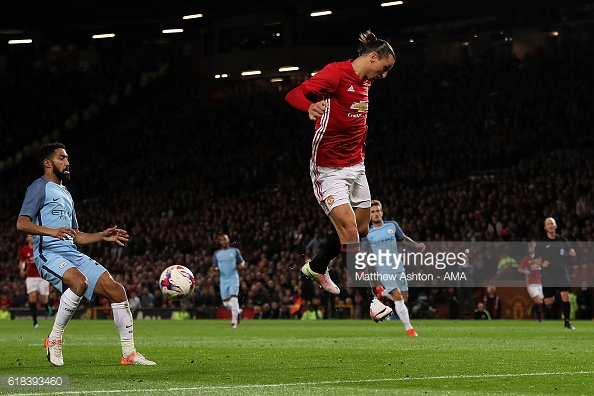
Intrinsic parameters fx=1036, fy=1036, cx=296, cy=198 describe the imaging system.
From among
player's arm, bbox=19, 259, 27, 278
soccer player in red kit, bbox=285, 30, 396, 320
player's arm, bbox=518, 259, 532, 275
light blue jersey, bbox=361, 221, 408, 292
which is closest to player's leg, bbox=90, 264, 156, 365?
soccer player in red kit, bbox=285, 30, 396, 320

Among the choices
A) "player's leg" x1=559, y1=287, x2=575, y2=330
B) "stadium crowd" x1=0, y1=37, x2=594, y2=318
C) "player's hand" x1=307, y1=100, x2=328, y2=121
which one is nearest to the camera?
"player's hand" x1=307, y1=100, x2=328, y2=121

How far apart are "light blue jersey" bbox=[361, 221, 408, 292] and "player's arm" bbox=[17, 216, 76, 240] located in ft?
29.6

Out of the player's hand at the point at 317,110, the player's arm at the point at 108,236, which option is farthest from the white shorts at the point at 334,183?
the player's arm at the point at 108,236

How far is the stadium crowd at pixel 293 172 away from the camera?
2852 cm

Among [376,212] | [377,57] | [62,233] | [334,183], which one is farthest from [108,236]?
[376,212]

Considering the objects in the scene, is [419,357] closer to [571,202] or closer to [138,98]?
[571,202]

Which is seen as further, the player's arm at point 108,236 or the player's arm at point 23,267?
the player's arm at point 23,267

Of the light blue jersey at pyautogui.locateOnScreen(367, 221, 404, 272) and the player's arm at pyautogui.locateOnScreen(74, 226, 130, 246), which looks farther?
the light blue jersey at pyautogui.locateOnScreen(367, 221, 404, 272)

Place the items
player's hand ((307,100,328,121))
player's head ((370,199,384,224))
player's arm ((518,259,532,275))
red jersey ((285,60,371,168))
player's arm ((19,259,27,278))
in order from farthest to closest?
1. player's arm ((19,259,27,278))
2. player's arm ((518,259,532,275))
3. player's head ((370,199,384,224))
4. red jersey ((285,60,371,168))
5. player's hand ((307,100,328,121))

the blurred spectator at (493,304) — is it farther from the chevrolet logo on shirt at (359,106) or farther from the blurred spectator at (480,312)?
the chevrolet logo on shirt at (359,106)

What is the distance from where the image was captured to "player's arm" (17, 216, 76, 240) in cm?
958

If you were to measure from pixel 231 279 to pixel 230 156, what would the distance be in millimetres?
16366

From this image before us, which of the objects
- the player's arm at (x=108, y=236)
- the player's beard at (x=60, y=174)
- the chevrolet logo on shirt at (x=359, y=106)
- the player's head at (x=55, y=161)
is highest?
the chevrolet logo on shirt at (x=359, y=106)

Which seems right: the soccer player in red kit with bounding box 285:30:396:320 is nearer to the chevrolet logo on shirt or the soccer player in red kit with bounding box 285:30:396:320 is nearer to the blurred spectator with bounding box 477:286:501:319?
the chevrolet logo on shirt
